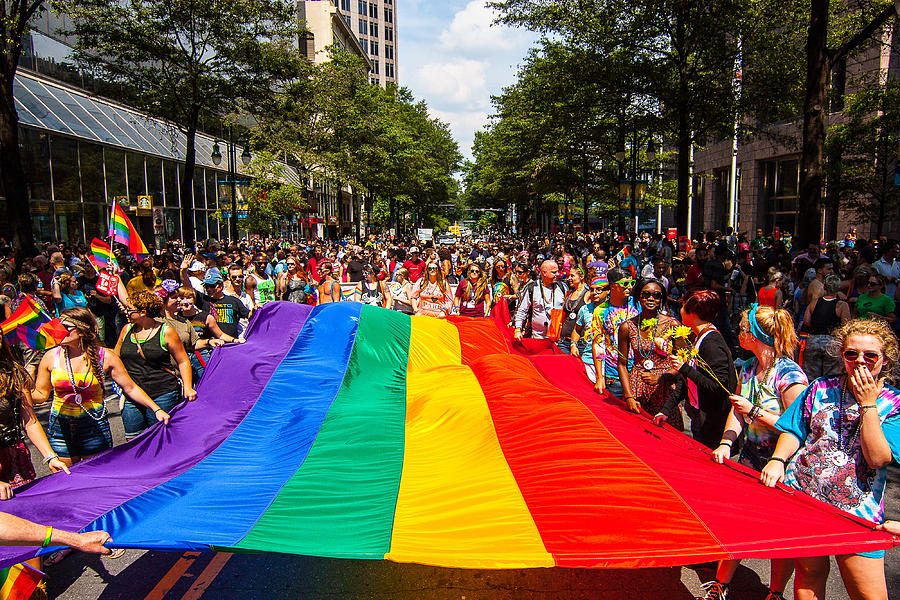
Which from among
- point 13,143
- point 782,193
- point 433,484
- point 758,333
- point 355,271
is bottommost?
point 433,484

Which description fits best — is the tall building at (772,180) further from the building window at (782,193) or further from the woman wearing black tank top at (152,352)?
the woman wearing black tank top at (152,352)

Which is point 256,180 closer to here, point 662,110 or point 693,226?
point 662,110

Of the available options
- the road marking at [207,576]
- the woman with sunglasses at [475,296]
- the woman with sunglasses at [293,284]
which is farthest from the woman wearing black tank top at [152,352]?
the woman with sunglasses at [293,284]

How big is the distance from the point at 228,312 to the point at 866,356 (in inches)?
325

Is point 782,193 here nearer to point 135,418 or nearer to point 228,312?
point 228,312

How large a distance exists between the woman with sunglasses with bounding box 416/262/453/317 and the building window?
107 ft

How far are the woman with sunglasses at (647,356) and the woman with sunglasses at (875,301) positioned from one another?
5.10 meters

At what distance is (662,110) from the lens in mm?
23859

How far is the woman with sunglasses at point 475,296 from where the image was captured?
1328 cm

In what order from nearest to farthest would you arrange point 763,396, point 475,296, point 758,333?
point 763,396 → point 758,333 → point 475,296

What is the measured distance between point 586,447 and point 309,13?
81.9 metres

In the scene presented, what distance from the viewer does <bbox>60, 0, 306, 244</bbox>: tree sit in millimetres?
21109

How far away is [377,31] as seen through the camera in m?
122

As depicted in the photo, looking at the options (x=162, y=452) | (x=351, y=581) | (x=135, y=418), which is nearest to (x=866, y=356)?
(x=351, y=581)
